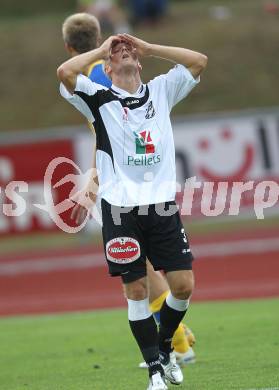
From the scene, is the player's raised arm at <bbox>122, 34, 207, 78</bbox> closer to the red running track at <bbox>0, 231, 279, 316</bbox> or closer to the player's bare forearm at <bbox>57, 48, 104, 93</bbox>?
the player's bare forearm at <bbox>57, 48, 104, 93</bbox>

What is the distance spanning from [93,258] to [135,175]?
12.0m

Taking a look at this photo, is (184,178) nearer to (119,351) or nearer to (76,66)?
(119,351)

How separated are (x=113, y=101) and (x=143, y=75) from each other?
20.7 m

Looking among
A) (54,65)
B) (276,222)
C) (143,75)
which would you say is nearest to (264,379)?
(276,222)

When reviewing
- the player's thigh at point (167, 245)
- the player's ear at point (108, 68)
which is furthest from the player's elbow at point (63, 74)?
the player's thigh at point (167, 245)

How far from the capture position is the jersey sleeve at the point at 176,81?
7.30 meters

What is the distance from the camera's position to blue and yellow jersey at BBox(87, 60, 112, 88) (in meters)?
7.70

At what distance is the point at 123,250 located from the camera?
7004 millimetres

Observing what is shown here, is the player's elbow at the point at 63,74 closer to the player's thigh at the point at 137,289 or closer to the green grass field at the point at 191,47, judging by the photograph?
the player's thigh at the point at 137,289

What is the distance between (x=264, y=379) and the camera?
24.0ft

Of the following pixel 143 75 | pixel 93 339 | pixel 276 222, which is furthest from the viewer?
pixel 143 75

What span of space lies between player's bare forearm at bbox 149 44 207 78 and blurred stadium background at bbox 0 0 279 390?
5137 mm

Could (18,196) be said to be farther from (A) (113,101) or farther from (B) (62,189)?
(A) (113,101)

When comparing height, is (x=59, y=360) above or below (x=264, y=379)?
below
